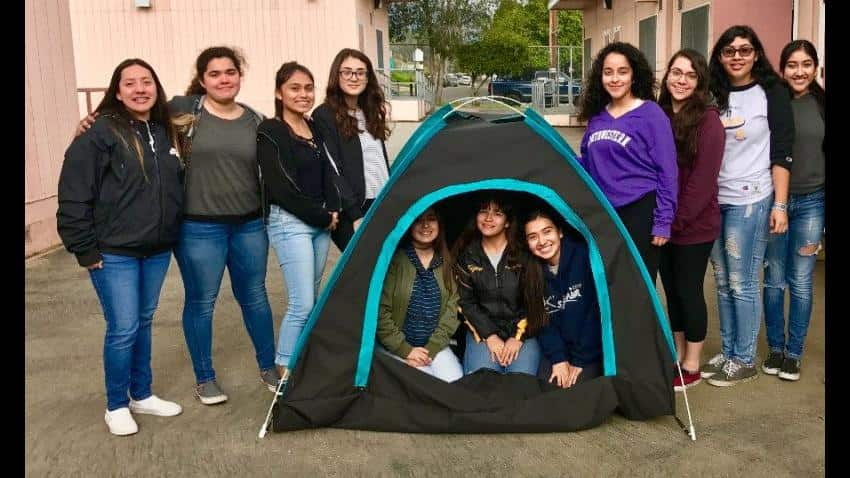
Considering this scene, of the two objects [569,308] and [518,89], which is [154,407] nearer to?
[569,308]

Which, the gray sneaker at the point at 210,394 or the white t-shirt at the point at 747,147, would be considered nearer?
the white t-shirt at the point at 747,147

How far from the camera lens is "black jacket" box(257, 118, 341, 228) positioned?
3732 millimetres

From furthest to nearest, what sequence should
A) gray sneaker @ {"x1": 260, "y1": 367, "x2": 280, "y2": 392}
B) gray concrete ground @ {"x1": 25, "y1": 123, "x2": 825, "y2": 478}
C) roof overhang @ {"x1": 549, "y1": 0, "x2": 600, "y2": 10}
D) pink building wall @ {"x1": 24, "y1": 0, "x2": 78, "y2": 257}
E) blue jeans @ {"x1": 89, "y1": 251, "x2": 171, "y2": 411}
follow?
1. roof overhang @ {"x1": 549, "y1": 0, "x2": 600, "y2": 10}
2. pink building wall @ {"x1": 24, "y1": 0, "x2": 78, "y2": 257}
3. gray sneaker @ {"x1": 260, "y1": 367, "x2": 280, "y2": 392}
4. blue jeans @ {"x1": 89, "y1": 251, "x2": 171, "y2": 411}
5. gray concrete ground @ {"x1": 25, "y1": 123, "x2": 825, "y2": 478}

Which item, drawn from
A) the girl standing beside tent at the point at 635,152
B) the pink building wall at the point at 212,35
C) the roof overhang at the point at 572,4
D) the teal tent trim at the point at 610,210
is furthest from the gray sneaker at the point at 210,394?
the roof overhang at the point at 572,4

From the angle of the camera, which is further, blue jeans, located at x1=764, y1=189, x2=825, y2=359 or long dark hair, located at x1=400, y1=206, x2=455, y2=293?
blue jeans, located at x1=764, y1=189, x2=825, y2=359

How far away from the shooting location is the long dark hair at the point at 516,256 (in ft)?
12.8

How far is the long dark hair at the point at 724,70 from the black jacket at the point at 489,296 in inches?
51.4

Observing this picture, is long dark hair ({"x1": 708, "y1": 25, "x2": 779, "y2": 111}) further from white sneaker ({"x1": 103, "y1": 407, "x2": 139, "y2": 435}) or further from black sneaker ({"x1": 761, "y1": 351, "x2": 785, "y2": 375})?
white sneaker ({"x1": 103, "y1": 407, "x2": 139, "y2": 435})

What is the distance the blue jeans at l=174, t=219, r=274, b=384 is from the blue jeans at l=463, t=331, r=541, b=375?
106cm

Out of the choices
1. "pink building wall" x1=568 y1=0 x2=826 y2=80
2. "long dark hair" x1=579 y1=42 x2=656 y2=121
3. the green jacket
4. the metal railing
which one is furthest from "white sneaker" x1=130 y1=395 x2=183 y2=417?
the metal railing

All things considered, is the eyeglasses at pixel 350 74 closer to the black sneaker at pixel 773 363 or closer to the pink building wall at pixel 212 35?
the black sneaker at pixel 773 363
